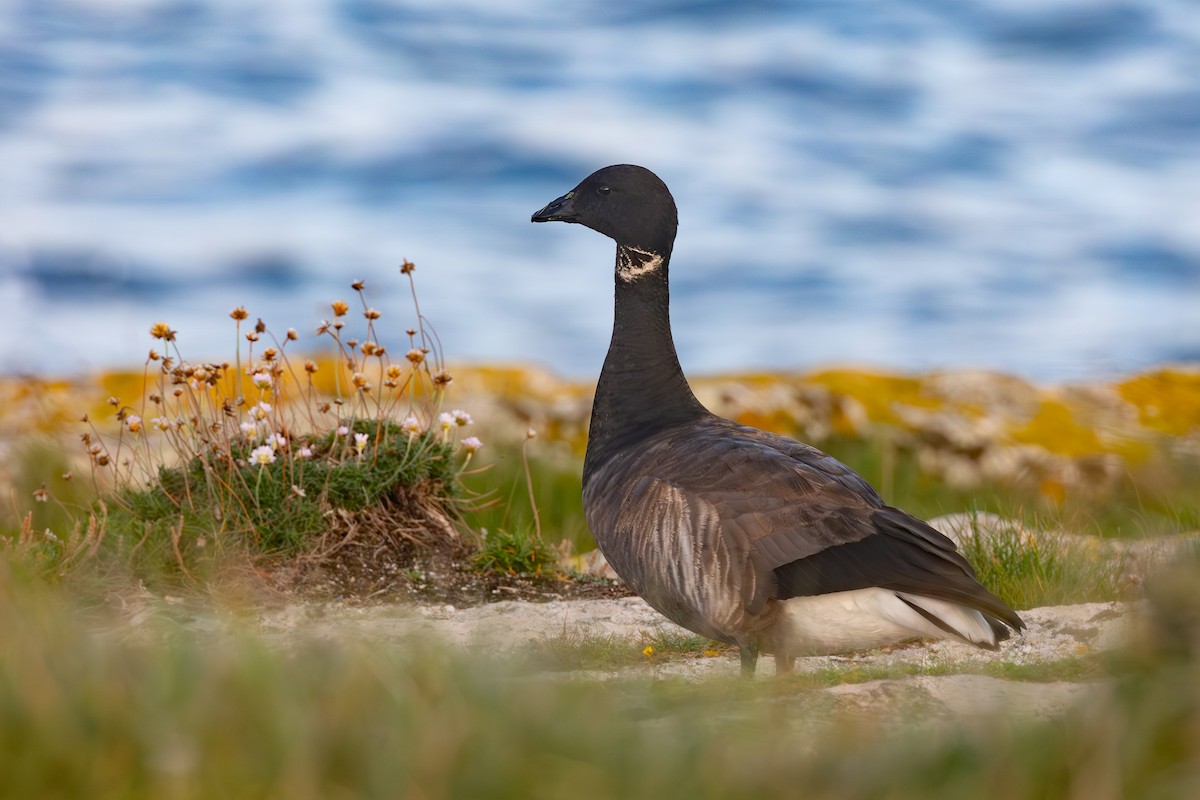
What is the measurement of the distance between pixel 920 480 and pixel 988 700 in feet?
32.9

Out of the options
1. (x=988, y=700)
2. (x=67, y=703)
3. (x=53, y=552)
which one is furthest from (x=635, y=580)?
(x=53, y=552)

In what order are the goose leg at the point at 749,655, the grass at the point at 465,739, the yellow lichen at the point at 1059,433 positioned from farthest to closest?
the yellow lichen at the point at 1059,433 → the goose leg at the point at 749,655 → the grass at the point at 465,739

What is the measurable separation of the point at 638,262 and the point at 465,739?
183 inches

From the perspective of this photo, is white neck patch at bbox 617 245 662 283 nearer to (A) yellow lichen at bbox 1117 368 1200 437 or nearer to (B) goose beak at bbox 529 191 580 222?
(B) goose beak at bbox 529 191 580 222

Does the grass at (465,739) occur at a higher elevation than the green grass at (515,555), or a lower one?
higher

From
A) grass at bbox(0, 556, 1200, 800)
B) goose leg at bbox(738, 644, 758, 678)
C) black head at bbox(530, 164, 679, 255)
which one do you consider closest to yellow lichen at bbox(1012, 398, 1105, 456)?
black head at bbox(530, 164, 679, 255)

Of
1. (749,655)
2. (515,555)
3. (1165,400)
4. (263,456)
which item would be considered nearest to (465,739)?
(749,655)

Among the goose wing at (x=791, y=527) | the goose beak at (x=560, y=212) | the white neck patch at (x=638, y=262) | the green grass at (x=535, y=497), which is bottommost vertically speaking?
the green grass at (x=535, y=497)

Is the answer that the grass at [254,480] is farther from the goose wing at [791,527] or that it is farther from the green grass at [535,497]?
the goose wing at [791,527]

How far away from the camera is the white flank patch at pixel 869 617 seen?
222 inches

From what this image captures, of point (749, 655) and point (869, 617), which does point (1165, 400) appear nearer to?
point (869, 617)

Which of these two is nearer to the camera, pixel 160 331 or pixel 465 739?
pixel 465 739

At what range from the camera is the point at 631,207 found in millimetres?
7277

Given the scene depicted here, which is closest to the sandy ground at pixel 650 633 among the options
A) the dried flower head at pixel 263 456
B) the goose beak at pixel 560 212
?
the dried flower head at pixel 263 456
